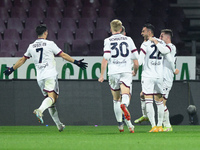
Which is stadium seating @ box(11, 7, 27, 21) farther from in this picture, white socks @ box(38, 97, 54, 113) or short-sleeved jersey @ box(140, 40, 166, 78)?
short-sleeved jersey @ box(140, 40, 166, 78)

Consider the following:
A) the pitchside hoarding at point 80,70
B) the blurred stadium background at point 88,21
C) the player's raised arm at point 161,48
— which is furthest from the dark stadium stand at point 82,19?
the player's raised arm at point 161,48

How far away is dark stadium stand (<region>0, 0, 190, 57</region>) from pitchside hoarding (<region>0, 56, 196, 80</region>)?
3.70 ft

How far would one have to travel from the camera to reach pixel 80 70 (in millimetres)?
15023

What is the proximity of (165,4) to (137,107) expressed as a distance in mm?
6091

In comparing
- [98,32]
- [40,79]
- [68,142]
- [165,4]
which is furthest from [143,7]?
[68,142]

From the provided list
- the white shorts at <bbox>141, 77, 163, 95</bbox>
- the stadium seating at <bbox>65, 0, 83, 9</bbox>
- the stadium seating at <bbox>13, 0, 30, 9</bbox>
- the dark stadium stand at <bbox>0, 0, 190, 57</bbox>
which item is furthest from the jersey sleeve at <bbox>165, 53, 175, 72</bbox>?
the stadium seating at <bbox>13, 0, 30, 9</bbox>

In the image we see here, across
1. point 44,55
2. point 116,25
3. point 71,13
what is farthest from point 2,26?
point 116,25

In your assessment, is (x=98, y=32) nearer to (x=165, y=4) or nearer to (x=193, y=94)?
(x=165, y=4)

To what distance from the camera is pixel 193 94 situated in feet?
45.3

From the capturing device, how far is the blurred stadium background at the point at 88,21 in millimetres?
16578

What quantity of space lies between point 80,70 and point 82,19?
3.00 m

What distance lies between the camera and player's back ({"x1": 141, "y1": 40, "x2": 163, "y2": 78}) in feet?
31.5

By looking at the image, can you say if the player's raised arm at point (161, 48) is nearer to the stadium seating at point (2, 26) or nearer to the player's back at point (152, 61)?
the player's back at point (152, 61)

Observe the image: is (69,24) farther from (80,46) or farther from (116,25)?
(116,25)
